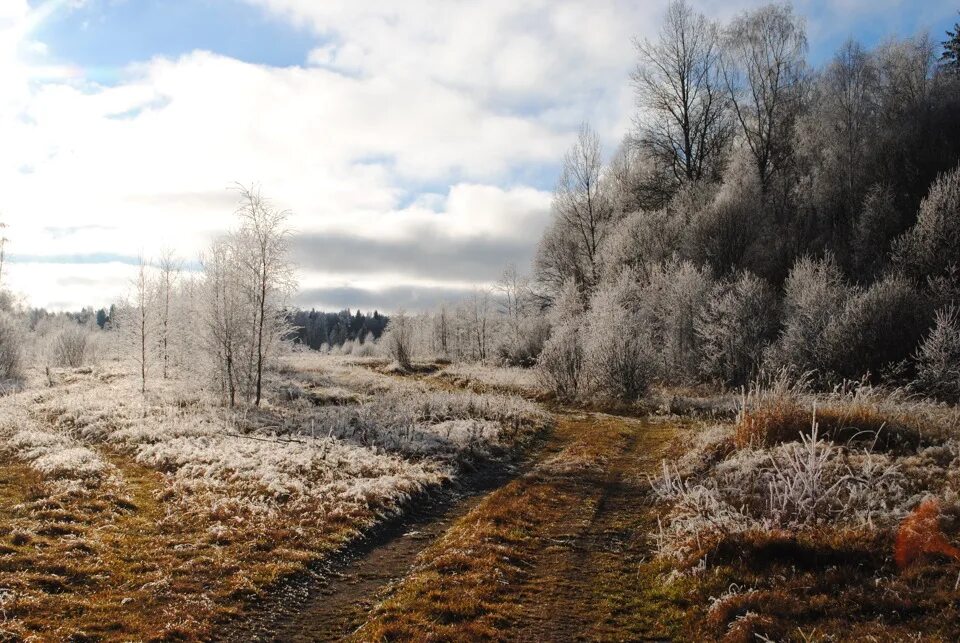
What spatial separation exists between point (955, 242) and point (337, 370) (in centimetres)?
4420

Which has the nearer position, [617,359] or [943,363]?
[943,363]

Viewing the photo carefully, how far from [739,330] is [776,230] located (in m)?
9.85

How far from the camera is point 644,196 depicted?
45.8 m

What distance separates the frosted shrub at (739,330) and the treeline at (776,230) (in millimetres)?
80

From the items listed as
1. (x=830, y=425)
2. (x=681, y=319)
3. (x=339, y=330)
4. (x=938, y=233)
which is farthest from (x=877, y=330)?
(x=339, y=330)

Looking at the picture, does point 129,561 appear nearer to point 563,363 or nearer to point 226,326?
point 226,326

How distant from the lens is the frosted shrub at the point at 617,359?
2694 cm

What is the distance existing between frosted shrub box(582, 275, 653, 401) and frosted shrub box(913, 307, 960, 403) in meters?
10.4

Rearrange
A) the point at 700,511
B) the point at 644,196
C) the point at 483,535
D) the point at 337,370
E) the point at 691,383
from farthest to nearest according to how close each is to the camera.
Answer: the point at 337,370 → the point at 644,196 → the point at 691,383 → the point at 483,535 → the point at 700,511

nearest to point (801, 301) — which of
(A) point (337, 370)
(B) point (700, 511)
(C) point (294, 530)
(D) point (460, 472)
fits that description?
(D) point (460, 472)

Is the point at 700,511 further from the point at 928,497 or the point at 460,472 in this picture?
the point at 460,472

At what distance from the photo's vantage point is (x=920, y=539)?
662 cm

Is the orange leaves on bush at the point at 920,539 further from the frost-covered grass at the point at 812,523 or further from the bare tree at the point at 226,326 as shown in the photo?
the bare tree at the point at 226,326

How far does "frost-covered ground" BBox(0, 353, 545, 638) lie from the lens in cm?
751
